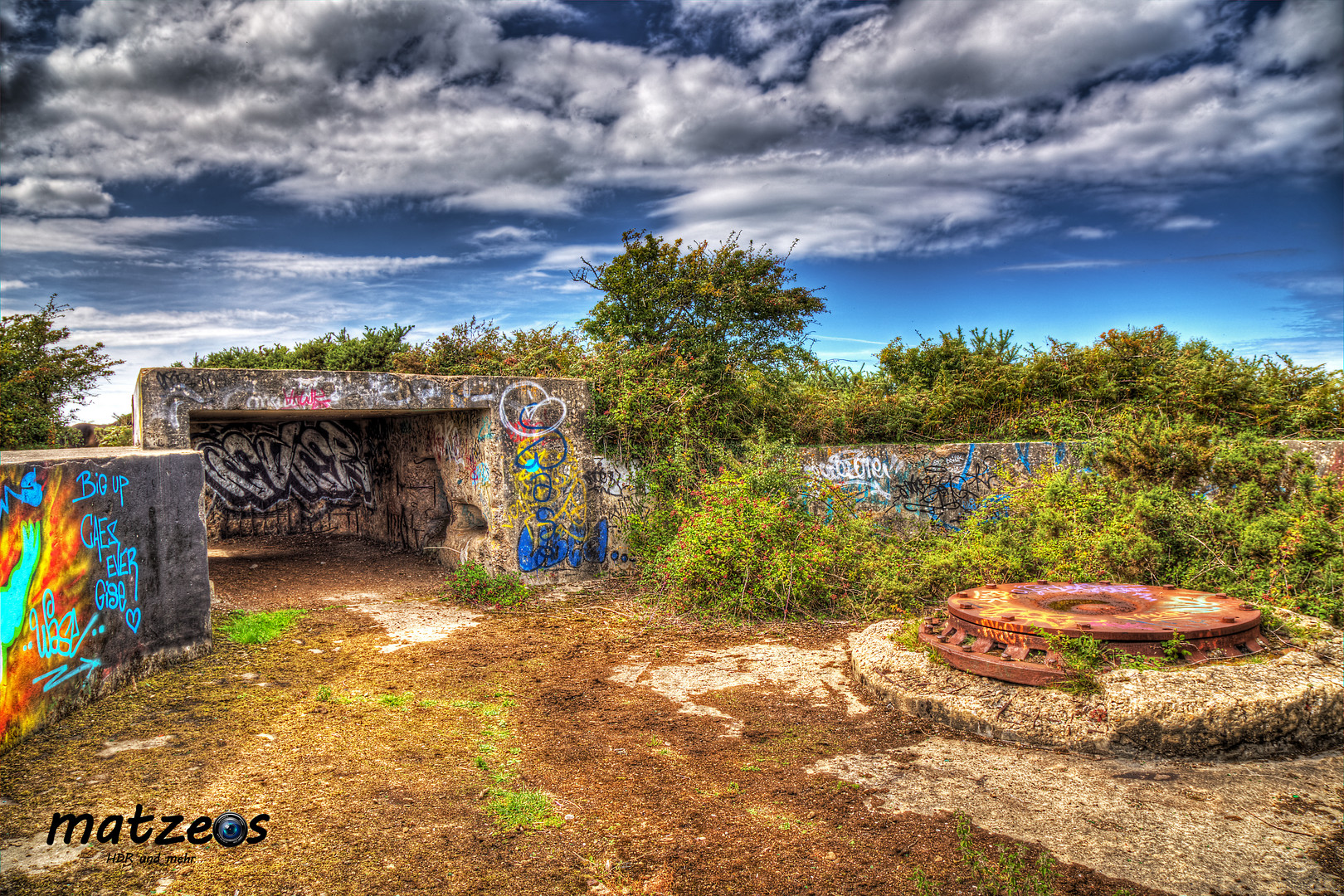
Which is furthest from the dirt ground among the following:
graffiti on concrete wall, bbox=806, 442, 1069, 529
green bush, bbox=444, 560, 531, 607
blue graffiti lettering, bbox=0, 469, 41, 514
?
graffiti on concrete wall, bbox=806, 442, 1069, 529

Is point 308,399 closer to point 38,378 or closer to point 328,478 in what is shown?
point 328,478

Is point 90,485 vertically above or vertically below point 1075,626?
above

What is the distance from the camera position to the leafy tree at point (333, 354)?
14867 millimetres

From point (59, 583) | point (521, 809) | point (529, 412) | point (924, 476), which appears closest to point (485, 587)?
point (529, 412)

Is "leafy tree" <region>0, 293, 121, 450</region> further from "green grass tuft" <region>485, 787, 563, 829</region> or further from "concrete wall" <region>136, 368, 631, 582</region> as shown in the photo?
"green grass tuft" <region>485, 787, 563, 829</region>

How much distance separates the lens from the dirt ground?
2674mm

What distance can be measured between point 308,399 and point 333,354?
28.4ft

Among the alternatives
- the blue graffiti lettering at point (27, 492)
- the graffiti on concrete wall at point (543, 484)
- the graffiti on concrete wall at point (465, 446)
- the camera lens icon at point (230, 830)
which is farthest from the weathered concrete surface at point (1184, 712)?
the graffiti on concrete wall at point (465, 446)

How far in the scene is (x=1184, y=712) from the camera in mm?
3559

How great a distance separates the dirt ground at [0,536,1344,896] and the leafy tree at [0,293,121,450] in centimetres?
1026

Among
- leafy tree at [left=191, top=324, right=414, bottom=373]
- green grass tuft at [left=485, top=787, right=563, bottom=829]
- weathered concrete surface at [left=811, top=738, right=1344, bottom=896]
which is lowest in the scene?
weathered concrete surface at [left=811, top=738, right=1344, bottom=896]

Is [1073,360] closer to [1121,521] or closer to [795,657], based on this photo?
[1121,521]

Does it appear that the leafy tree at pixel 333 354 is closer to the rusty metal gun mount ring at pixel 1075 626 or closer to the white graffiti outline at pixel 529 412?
the white graffiti outline at pixel 529 412

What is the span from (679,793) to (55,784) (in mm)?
2883
